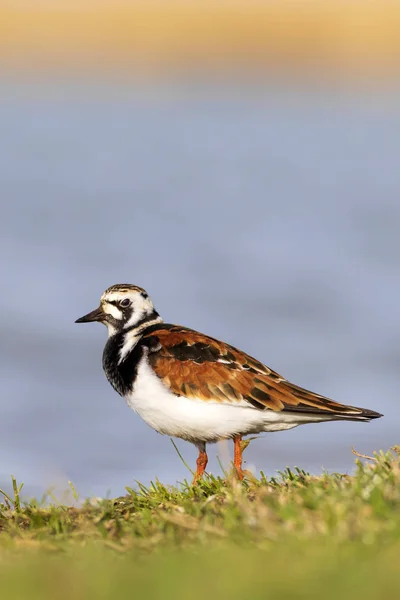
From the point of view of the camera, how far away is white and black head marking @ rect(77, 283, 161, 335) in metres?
8.27

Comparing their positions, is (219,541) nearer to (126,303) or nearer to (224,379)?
(224,379)

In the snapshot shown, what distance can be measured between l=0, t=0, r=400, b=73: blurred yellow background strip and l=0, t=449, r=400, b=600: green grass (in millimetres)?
26866

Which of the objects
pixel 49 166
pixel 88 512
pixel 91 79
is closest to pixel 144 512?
pixel 88 512

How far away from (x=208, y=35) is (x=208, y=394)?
31.3 meters

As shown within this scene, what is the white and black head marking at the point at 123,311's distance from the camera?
8.27 meters

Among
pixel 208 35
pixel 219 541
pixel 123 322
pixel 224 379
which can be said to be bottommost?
pixel 219 541

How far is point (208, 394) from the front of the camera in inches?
292

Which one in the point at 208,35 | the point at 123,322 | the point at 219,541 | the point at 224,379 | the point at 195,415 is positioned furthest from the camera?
the point at 208,35

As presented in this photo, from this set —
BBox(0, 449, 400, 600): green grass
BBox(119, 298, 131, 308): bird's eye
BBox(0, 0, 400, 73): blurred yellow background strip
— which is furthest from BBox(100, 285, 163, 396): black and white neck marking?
BBox(0, 0, 400, 73): blurred yellow background strip

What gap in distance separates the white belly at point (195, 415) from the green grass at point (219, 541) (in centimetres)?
70

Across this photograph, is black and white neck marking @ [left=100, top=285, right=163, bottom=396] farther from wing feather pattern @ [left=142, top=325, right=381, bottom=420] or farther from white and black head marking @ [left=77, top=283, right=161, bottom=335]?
wing feather pattern @ [left=142, top=325, right=381, bottom=420]

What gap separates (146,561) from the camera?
4621 millimetres

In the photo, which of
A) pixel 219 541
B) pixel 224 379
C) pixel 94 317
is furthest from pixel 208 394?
pixel 219 541

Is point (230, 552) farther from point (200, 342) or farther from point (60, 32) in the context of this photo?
point (60, 32)
